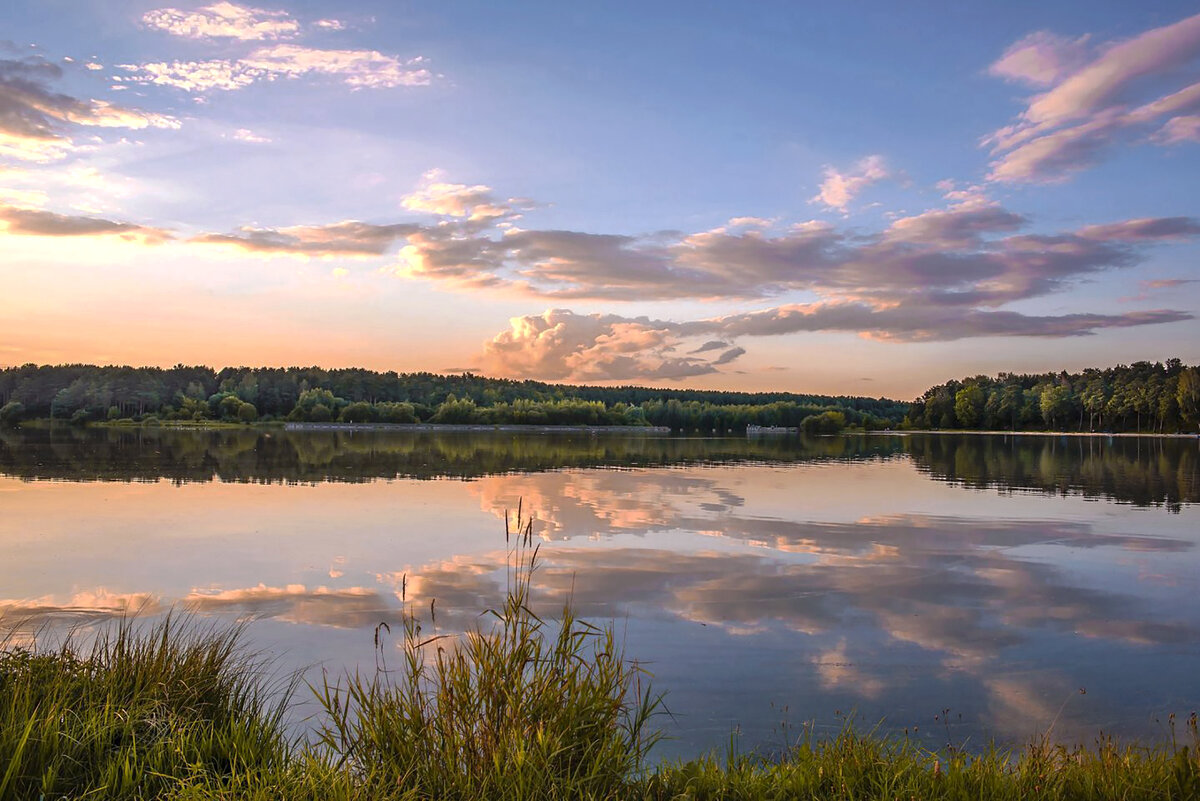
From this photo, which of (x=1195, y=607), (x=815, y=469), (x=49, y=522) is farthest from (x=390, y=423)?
(x=1195, y=607)

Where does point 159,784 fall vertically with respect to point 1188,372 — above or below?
below

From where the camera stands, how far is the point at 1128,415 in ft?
491

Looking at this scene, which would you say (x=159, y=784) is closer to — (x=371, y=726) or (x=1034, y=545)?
(x=371, y=726)

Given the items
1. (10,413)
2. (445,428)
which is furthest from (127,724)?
Result: (10,413)

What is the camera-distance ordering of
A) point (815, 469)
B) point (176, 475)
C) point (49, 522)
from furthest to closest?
point (815, 469) < point (176, 475) < point (49, 522)

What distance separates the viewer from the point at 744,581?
1416cm

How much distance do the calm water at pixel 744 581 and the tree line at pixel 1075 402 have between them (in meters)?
133

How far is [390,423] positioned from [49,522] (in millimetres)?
158852

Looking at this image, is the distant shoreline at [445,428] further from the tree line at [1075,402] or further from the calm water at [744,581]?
the calm water at [744,581]

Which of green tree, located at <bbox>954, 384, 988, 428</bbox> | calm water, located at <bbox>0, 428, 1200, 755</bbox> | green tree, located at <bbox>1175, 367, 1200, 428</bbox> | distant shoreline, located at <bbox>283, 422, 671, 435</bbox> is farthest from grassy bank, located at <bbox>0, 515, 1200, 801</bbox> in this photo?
green tree, located at <bbox>954, 384, 988, 428</bbox>

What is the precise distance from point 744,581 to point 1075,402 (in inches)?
6720

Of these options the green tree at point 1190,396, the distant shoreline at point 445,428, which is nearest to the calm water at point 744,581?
the distant shoreline at point 445,428

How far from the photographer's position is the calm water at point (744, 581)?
339 inches

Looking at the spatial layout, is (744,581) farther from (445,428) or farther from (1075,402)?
(1075,402)
